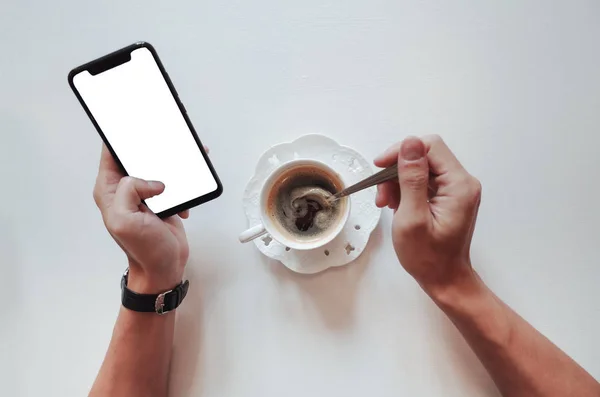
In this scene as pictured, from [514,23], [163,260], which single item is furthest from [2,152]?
[514,23]

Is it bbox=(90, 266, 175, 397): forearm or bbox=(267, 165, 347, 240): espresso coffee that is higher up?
bbox=(267, 165, 347, 240): espresso coffee

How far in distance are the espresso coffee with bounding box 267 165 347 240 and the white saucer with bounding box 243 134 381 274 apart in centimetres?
3

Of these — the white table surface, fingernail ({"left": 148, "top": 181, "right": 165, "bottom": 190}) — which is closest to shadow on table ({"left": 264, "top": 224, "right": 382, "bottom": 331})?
the white table surface

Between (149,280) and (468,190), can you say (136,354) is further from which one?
(468,190)

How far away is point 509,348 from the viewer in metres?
0.64

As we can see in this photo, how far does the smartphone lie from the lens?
64 centimetres

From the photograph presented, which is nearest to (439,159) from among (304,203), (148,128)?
(304,203)

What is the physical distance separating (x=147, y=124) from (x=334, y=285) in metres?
0.39

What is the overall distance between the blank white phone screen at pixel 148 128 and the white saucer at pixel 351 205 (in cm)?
8

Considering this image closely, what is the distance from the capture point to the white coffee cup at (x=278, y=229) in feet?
2.16

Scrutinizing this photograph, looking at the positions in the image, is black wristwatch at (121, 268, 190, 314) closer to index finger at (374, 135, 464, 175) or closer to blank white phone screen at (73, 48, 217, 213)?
blank white phone screen at (73, 48, 217, 213)

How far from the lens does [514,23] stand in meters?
0.74

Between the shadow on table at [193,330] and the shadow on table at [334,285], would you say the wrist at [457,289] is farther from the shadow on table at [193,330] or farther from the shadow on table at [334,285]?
the shadow on table at [193,330]

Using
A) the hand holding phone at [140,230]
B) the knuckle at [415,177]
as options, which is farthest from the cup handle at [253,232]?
the knuckle at [415,177]
